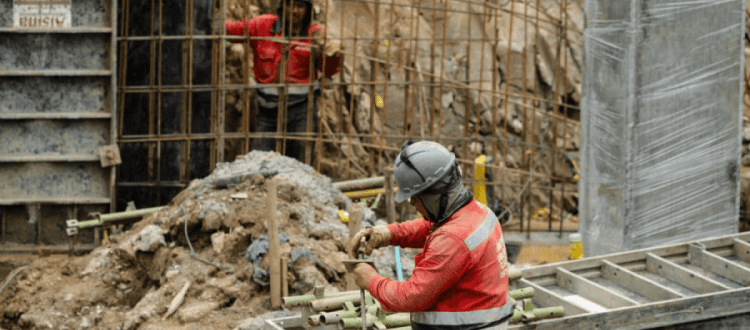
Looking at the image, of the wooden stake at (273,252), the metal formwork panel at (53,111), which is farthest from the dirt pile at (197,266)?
the metal formwork panel at (53,111)

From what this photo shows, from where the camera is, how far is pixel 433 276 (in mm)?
4336

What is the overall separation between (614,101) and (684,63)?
0.67m

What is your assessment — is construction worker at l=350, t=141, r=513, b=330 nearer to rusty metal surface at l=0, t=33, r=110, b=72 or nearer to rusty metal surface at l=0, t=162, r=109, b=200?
rusty metal surface at l=0, t=162, r=109, b=200

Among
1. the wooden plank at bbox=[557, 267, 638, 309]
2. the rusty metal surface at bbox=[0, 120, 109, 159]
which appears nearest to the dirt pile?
→ the rusty metal surface at bbox=[0, 120, 109, 159]

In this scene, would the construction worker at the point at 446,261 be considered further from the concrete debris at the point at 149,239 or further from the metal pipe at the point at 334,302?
the concrete debris at the point at 149,239

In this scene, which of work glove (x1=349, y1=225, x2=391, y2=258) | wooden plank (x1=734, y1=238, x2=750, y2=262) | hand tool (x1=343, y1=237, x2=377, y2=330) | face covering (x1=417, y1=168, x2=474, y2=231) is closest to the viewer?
face covering (x1=417, y1=168, x2=474, y2=231)

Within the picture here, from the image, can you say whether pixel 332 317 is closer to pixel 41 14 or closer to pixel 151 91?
pixel 151 91

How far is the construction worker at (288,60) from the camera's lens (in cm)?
1105

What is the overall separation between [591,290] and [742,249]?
1549 mm

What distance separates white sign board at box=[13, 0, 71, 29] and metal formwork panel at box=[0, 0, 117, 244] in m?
0.01

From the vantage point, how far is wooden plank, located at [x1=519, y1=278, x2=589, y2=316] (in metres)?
5.97

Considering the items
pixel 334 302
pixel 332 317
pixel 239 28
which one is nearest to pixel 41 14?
pixel 239 28

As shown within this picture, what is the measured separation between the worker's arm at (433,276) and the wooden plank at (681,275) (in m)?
2.61

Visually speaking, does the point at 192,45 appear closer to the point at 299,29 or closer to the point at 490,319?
the point at 299,29
